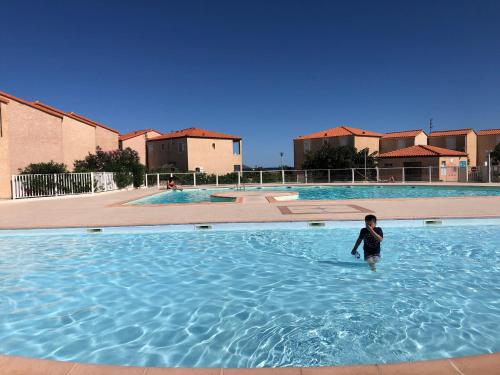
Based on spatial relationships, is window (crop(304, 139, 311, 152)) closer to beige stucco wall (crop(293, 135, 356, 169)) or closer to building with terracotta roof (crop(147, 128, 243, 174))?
beige stucco wall (crop(293, 135, 356, 169))

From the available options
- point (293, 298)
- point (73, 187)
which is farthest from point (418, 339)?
point (73, 187)

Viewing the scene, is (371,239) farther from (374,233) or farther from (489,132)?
(489,132)

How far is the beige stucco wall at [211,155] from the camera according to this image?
42.8 metres

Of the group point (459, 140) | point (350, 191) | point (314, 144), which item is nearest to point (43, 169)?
point (350, 191)

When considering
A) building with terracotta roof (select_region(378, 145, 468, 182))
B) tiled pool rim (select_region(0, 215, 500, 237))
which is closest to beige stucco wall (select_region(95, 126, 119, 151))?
building with terracotta roof (select_region(378, 145, 468, 182))

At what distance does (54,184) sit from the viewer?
1959cm

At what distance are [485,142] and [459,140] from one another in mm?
5723

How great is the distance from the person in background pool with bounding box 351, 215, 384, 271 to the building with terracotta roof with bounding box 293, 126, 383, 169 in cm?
3710

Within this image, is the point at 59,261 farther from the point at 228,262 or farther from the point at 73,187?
the point at 73,187

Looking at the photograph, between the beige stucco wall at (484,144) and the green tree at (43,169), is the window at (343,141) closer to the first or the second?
the beige stucco wall at (484,144)

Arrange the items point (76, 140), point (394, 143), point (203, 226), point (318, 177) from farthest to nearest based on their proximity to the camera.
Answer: point (394, 143) → point (318, 177) → point (76, 140) → point (203, 226)

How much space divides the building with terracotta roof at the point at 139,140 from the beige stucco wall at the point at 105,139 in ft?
11.6

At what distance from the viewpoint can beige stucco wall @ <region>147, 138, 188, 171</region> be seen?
140 ft

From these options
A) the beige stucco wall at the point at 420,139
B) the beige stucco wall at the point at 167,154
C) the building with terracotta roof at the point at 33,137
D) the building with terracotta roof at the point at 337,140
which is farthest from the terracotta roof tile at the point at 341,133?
the building with terracotta roof at the point at 33,137
